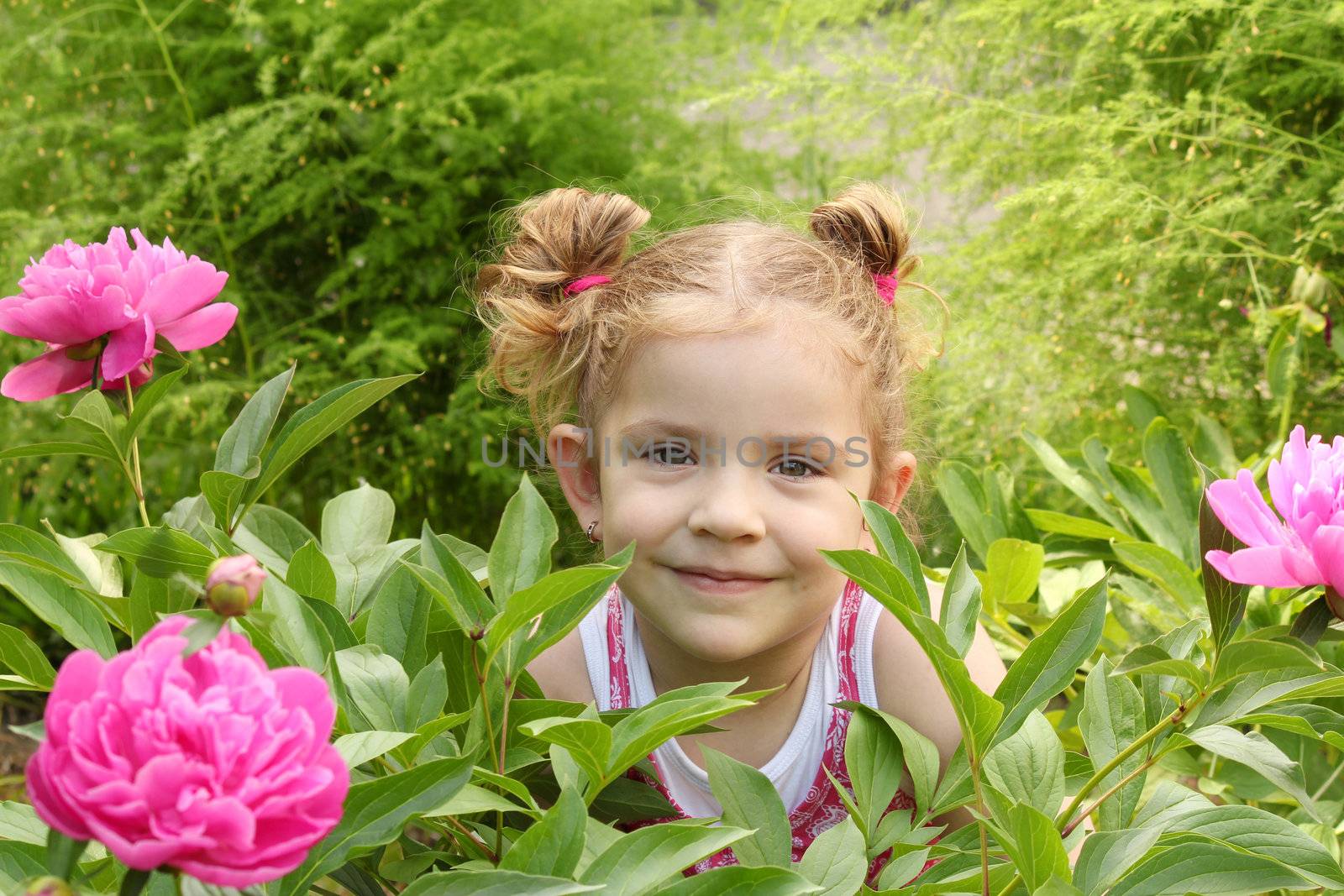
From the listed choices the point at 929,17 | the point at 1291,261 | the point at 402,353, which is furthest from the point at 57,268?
the point at 929,17

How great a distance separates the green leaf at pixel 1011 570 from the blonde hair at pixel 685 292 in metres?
0.15

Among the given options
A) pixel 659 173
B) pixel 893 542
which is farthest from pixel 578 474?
pixel 659 173

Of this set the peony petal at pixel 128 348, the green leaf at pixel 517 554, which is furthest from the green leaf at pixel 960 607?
the peony petal at pixel 128 348

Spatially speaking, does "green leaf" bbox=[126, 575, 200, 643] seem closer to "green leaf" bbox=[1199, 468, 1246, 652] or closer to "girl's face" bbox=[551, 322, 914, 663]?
"girl's face" bbox=[551, 322, 914, 663]

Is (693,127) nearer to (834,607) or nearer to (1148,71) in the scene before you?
(1148,71)

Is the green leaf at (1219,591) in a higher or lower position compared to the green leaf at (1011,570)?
higher

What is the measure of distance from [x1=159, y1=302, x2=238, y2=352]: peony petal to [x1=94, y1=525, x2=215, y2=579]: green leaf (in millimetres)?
188

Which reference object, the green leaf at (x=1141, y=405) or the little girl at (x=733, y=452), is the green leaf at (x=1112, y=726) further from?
the green leaf at (x=1141, y=405)

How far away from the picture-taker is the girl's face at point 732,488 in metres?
1.18

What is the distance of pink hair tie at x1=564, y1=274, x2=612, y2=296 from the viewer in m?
1.44

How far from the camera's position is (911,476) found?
147 centimetres

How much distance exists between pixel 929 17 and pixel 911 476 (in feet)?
4.39

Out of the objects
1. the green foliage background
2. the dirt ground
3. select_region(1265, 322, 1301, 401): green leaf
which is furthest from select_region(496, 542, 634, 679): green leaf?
the dirt ground

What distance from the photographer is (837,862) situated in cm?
77
